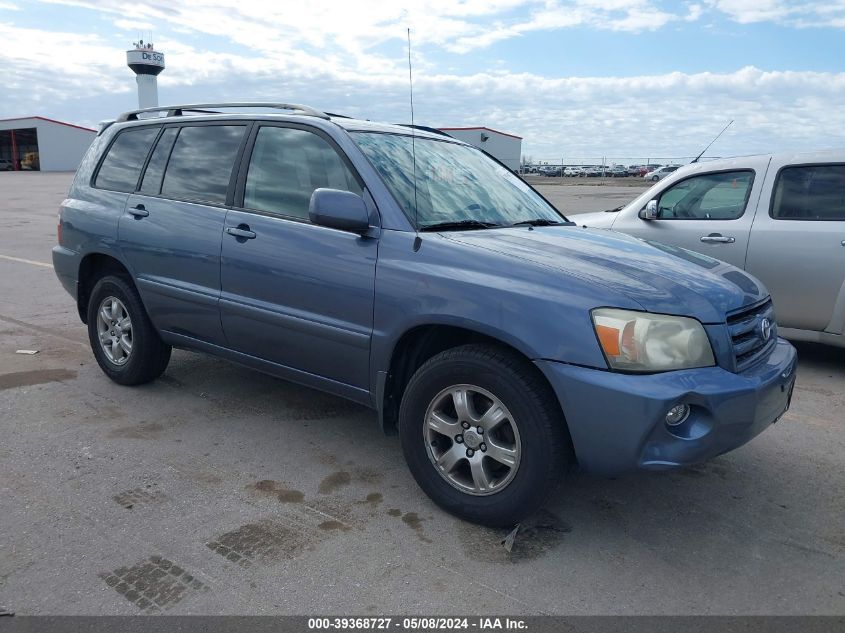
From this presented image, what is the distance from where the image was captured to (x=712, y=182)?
6.27m

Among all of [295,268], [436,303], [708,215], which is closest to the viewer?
[436,303]

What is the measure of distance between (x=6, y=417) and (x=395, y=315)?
8.99 feet

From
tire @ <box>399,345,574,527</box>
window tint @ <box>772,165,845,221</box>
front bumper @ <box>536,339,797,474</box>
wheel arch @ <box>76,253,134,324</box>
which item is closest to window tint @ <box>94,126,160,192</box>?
wheel arch @ <box>76,253,134,324</box>

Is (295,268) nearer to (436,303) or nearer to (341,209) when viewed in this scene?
(341,209)

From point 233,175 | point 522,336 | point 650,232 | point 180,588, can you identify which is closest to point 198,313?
point 233,175

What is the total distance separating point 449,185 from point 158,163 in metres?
2.05

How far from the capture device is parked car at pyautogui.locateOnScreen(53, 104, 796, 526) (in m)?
2.87

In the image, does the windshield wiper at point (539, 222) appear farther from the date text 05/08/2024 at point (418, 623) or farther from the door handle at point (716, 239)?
the door handle at point (716, 239)

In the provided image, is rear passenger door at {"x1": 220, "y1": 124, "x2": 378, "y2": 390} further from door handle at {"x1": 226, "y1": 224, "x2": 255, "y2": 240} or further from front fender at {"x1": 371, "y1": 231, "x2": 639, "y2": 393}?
front fender at {"x1": 371, "y1": 231, "x2": 639, "y2": 393}

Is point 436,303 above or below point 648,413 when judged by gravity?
above

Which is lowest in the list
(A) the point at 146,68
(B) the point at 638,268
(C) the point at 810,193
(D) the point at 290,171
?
(B) the point at 638,268

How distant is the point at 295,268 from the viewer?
375 cm

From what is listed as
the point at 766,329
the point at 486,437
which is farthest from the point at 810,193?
the point at 486,437

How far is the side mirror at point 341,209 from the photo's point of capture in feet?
11.2
